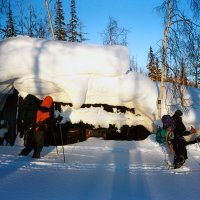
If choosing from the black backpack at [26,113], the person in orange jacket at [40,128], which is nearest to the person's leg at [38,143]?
the person in orange jacket at [40,128]

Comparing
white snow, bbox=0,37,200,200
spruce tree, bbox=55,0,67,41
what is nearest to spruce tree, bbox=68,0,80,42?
spruce tree, bbox=55,0,67,41

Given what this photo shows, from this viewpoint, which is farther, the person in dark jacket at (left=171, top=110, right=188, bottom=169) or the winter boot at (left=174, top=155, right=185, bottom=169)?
the person in dark jacket at (left=171, top=110, right=188, bottom=169)

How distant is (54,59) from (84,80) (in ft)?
4.76

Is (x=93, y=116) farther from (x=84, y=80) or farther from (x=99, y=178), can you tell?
(x=99, y=178)

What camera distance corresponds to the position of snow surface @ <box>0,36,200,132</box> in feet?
36.3

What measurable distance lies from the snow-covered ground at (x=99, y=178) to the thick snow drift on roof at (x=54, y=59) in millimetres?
3727

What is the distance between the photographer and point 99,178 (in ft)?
18.4

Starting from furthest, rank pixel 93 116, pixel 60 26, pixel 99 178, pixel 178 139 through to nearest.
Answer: pixel 60 26 → pixel 93 116 → pixel 178 139 → pixel 99 178

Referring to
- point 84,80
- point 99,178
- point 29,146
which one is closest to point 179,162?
point 99,178

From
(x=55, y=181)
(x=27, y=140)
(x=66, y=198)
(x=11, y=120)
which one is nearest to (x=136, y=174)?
(x=55, y=181)

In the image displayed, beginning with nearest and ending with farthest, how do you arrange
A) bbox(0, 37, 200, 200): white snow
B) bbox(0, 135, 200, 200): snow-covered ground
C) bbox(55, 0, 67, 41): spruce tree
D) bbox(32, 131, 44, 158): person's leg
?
bbox(0, 135, 200, 200): snow-covered ground, bbox(0, 37, 200, 200): white snow, bbox(32, 131, 44, 158): person's leg, bbox(55, 0, 67, 41): spruce tree

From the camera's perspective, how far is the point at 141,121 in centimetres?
1314

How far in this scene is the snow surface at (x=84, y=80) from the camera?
1108 centimetres

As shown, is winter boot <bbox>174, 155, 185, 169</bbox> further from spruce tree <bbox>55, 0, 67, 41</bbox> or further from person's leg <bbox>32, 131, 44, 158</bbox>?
spruce tree <bbox>55, 0, 67, 41</bbox>
